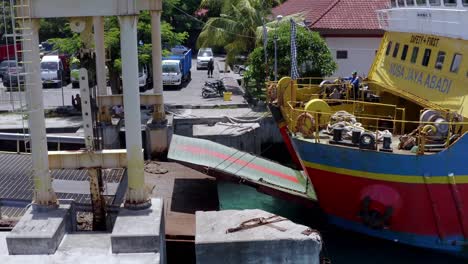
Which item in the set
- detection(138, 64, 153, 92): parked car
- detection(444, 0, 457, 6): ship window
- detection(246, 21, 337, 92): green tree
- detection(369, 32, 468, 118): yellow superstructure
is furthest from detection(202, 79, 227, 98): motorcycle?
detection(444, 0, 457, 6): ship window

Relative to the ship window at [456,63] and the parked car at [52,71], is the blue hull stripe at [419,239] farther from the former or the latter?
the parked car at [52,71]

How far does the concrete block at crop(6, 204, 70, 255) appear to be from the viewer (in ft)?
28.7

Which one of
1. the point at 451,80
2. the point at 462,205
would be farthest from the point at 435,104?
the point at 462,205

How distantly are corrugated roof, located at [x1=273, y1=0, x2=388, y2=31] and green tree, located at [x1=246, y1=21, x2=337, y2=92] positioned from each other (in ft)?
13.2

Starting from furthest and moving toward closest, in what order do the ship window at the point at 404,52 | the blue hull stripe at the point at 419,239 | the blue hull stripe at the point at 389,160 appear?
1. the ship window at the point at 404,52
2. the blue hull stripe at the point at 419,239
3. the blue hull stripe at the point at 389,160

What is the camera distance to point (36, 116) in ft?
31.0

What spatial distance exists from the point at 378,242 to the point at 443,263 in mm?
1540

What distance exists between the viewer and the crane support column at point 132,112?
30.5 ft

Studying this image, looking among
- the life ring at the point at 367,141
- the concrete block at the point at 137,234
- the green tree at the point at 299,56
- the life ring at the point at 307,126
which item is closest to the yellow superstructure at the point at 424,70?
the life ring at the point at 367,141

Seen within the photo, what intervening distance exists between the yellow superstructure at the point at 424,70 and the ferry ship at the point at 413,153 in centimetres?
3

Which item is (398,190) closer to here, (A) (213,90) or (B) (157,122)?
(B) (157,122)

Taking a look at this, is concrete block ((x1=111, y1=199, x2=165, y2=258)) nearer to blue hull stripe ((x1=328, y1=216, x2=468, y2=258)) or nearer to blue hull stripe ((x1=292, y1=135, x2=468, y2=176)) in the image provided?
blue hull stripe ((x1=292, y1=135, x2=468, y2=176))

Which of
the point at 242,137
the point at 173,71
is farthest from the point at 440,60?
the point at 173,71

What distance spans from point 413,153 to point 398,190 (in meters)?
0.96
